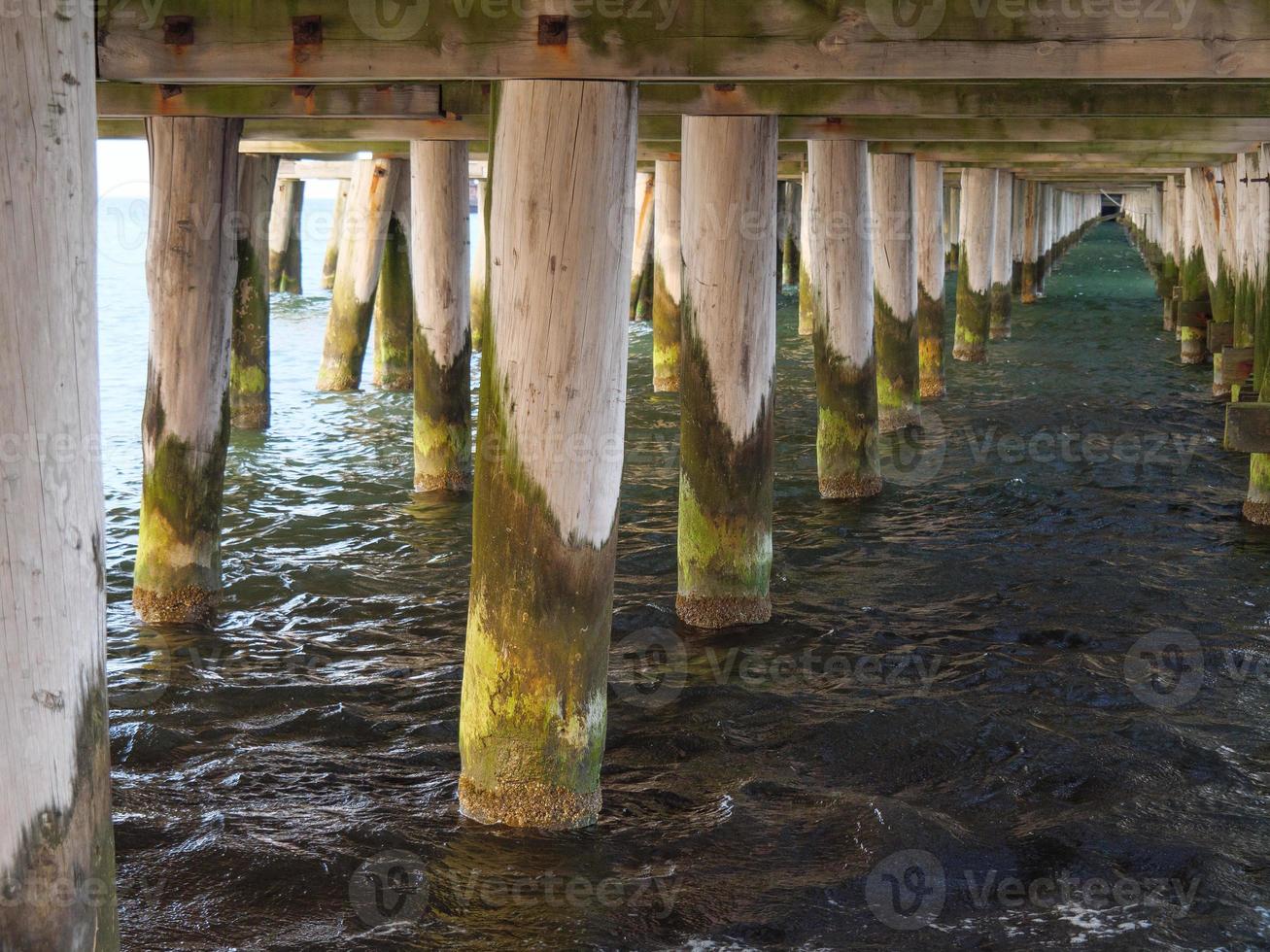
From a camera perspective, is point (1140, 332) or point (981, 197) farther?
point (1140, 332)

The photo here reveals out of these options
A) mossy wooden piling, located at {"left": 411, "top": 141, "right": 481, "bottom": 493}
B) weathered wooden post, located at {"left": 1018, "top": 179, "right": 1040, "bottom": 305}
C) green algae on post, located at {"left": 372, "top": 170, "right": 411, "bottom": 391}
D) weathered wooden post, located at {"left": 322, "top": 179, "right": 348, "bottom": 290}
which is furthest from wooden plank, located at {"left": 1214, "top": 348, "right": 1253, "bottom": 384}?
weathered wooden post, located at {"left": 1018, "top": 179, "right": 1040, "bottom": 305}

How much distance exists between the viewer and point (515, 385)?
436cm

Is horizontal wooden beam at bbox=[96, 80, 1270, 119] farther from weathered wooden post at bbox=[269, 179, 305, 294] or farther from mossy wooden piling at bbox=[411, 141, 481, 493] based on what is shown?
weathered wooden post at bbox=[269, 179, 305, 294]

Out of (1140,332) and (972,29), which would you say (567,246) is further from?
(1140,332)

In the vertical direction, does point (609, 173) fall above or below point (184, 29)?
below

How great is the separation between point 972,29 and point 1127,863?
2557 millimetres

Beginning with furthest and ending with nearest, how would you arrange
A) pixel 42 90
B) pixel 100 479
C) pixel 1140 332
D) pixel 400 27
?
pixel 1140 332
pixel 400 27
pixel 100 479
pixel 42 90

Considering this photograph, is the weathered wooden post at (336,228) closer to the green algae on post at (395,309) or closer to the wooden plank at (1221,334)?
the green algae on post at (395,309)

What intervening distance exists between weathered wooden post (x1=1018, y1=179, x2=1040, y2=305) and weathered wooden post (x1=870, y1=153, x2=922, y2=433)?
13582 millimetres

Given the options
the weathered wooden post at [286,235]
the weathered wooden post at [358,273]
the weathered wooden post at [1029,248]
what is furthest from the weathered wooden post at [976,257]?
the weathered wooden post at [286,235]

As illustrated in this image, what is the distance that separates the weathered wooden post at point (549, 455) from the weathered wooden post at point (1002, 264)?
46.1ft

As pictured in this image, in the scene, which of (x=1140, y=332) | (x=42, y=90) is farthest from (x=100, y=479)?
(x=1140, y=332)

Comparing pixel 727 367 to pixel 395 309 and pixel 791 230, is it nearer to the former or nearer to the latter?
pixel 395 309

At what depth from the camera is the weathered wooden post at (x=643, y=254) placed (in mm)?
18544
